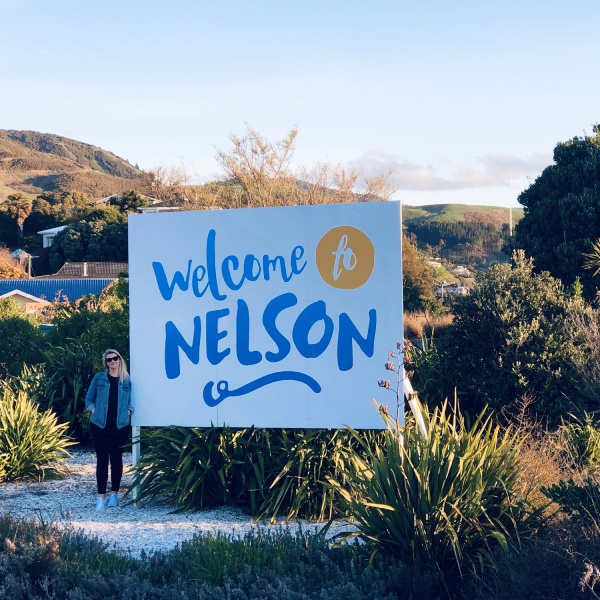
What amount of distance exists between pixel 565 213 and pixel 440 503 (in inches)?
604

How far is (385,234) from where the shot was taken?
7945 mm

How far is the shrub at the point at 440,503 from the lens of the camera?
5.55m

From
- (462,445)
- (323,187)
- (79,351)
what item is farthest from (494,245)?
(462,445)

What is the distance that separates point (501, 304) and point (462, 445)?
13.3 feet

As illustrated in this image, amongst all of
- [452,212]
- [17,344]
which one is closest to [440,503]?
[17,344]

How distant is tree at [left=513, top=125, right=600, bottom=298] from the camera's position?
1923 centimetres

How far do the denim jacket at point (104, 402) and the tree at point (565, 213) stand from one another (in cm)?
1258

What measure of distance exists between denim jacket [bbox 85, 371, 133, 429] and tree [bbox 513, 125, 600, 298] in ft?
41.3

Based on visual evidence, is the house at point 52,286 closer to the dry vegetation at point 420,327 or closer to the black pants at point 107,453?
the dry vegetation at point 420,327

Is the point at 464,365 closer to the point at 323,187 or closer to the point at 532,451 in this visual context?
the point at 532,451

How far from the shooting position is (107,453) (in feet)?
28.0

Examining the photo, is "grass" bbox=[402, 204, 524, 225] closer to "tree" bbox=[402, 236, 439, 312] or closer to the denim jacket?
"tree" bbox=[402, 236, 439, 312]

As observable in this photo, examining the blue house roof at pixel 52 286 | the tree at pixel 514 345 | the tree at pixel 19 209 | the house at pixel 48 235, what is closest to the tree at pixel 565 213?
the tree at pixel 514 345

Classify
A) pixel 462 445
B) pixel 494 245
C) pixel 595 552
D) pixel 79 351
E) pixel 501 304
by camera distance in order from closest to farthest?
pixel 595 552, pixel 462 445, pixel 501 304, pixel 79 351, pixel 494 245
